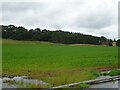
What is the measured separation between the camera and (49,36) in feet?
310

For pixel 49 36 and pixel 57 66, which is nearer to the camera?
pixel 57 66

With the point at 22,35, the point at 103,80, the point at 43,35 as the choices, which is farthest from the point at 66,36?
the point at 103,80

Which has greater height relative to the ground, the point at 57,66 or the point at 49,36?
the point at 49,36

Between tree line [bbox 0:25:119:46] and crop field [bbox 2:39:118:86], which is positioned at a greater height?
tree line [bbox 0:25:119:46]

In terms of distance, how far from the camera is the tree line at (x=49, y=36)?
79669 millimetres

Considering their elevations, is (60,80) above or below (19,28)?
below

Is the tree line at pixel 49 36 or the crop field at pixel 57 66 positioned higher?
the tree line at pixel 49 36

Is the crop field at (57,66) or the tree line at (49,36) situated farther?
the tree line at (49,36)

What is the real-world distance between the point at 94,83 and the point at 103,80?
101 centimetres

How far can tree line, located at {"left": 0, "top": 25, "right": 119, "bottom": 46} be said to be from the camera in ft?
261

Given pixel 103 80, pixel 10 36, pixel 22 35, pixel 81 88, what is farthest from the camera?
pixel 22 35

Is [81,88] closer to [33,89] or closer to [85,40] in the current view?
[33,89]

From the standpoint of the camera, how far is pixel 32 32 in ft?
301

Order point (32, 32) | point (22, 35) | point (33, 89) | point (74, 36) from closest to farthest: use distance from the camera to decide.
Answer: point (33, 89) < point (22, 35) < point (32, 32) < point (74, 36)
